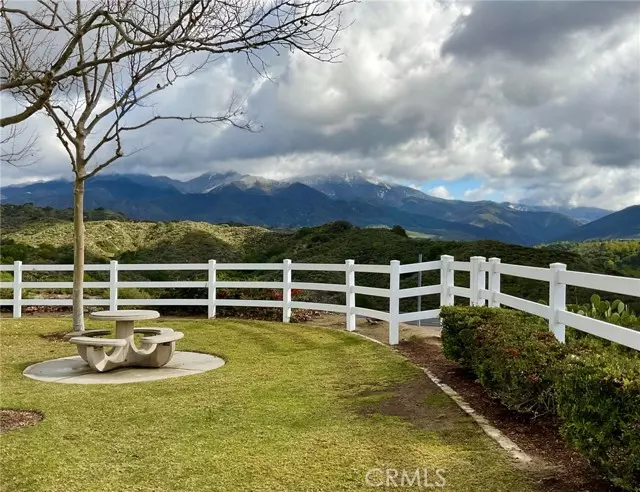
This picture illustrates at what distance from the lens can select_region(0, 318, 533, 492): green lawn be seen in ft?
13.5

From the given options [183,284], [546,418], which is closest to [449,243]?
[183,284]

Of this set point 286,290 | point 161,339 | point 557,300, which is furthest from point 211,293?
point 557,300

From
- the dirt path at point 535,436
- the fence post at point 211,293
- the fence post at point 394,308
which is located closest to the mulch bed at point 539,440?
the dirt path at point 535,436

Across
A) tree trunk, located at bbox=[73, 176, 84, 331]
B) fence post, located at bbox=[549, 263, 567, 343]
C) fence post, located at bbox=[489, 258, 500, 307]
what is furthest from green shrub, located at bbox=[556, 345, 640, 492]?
tree trunk, located at bbox=[73, 176, 84, 331]

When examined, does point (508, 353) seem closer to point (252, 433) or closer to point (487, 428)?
point (487, 428)

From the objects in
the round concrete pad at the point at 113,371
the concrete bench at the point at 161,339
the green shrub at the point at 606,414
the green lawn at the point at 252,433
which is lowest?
the round concrete pad at the point at 113,371

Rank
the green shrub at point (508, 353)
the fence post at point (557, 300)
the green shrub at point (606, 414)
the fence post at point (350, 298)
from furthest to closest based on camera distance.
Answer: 1. the fence post at point (350, 298)
2. the fence post at point (557, 300)
3. the green shrub at point (508, 353)
4. the green shrub at point (606, 414)

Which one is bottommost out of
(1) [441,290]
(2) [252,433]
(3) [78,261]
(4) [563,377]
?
(2) [252,433]

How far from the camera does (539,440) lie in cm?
483

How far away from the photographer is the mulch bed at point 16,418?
5484 millimetres

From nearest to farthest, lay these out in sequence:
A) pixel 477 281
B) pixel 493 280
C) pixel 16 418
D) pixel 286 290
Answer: pixel 16 418, pixel 493 280, pixel 477 281, pixel 286 290

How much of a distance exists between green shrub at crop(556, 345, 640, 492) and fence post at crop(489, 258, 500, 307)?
4.29m

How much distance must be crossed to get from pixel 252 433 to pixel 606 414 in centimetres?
285

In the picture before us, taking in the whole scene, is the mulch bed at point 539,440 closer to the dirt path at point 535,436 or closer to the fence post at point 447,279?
the dirt path at point 535,436
